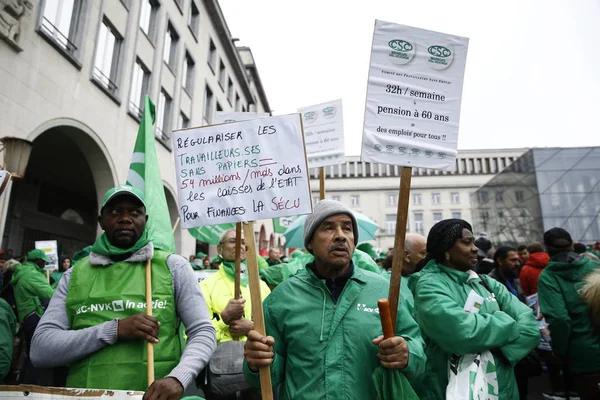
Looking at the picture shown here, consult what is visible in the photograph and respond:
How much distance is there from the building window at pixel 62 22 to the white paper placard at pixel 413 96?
9864 mm

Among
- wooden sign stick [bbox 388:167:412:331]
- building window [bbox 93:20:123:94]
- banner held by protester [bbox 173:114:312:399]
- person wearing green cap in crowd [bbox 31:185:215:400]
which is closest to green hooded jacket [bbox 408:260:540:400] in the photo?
wooden sign stick [bbox 388:167:412:331]

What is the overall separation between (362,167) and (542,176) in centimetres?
3983

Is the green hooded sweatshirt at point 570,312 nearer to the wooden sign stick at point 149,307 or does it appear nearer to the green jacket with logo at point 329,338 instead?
the green jacket with logo at point 329,338

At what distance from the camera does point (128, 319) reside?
1.96 metres

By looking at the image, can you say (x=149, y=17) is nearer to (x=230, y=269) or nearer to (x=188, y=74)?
(x=188, y=74)

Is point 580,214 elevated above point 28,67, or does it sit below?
below

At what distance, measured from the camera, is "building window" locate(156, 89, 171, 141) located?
52.2ft

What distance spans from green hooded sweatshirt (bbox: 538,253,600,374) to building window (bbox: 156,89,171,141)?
1487 cm

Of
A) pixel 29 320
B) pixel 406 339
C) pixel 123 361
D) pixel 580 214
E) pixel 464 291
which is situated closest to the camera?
Answer: pixel 406 339

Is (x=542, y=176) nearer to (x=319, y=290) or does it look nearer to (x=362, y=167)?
(x=319, y=290)

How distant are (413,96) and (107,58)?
1293 centimetres

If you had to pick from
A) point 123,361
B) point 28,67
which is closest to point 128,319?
point 123,361

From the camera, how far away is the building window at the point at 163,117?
52.2ft

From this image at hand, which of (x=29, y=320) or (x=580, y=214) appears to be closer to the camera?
(x=29, y=320)
